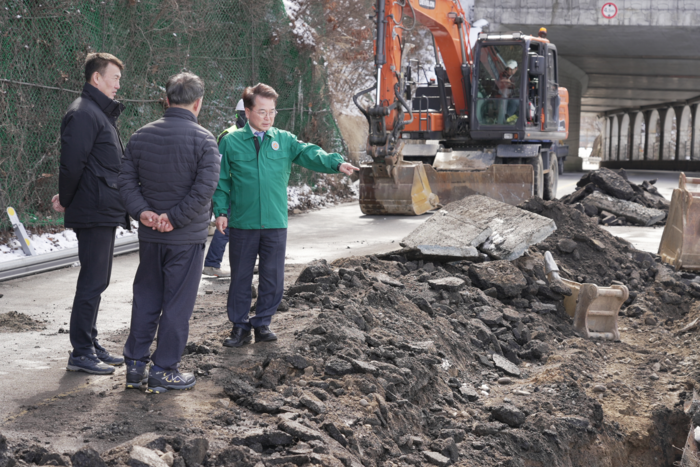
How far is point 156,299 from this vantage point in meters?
3.81

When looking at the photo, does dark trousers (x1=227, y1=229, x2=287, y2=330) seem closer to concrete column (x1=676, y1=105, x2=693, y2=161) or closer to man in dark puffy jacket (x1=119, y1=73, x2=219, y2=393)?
man in dark puffy jacket (x1=119, y1=73, x2=219, y2=393)

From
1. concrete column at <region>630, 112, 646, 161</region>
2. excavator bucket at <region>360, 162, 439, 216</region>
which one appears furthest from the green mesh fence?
concrete column at <region>630, 112, 646, 161</region>

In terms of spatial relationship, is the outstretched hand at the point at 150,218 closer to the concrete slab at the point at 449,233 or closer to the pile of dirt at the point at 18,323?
the pile of dirt at the point at 18,323

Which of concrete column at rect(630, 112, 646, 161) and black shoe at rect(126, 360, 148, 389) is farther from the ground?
concrete column at rect(630, 112, 646, 161)

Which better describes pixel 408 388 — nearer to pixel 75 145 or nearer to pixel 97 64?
pixel 75 145

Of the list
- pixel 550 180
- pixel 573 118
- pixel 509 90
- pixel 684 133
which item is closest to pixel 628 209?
pixel 550 180

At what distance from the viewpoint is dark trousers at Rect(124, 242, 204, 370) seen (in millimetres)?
3732

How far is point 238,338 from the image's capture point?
4543 mm

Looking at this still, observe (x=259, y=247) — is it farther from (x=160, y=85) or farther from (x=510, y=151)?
(x=510, y=151)

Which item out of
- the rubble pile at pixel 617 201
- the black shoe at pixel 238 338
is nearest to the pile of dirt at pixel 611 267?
the black shoe at pixel 238 338

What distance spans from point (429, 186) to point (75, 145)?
30.1ft

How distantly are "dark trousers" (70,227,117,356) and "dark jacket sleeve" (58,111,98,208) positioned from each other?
0.30 meters

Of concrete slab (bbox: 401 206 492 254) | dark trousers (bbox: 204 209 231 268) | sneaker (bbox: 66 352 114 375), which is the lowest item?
sneaker (bbox: 66 352 114 375)

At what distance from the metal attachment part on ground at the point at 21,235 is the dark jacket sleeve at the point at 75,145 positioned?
4.38m
